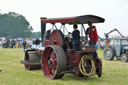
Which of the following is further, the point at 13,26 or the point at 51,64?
the point at 13,26

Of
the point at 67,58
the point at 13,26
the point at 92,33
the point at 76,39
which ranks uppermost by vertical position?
the point at 13,26

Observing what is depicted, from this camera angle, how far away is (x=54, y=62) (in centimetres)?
766

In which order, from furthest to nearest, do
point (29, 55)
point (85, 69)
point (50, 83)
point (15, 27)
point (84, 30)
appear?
point (15, 27) < point (29, 55) < point (84, 30) < point (85, 69) < point (50, 83)

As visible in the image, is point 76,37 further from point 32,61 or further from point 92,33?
point 32,61

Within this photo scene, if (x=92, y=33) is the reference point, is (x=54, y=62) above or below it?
below

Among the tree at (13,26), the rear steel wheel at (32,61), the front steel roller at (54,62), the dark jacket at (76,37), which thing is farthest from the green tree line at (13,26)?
the dark jacket at (76,37)

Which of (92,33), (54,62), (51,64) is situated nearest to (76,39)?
(92,33)

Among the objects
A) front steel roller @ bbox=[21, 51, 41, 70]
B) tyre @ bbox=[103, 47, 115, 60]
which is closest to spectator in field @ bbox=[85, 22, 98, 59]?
front steel roller @ bbox=[21, 51, 41, 70]

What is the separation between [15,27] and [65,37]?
92.1m

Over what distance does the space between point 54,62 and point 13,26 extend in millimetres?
92340

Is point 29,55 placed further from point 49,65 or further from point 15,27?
point 15,27

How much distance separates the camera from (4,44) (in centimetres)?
3294

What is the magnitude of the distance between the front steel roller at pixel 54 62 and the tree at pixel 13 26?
82.5 m

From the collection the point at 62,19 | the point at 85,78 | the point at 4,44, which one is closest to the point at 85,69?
the point at 85,78
